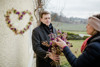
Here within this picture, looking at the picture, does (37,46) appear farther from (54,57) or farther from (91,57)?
(91,57)

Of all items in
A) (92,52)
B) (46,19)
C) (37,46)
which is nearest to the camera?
(92,52)

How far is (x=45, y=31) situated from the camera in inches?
80.0

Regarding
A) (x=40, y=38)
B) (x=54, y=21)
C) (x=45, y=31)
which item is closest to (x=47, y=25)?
(x=45, y=31)

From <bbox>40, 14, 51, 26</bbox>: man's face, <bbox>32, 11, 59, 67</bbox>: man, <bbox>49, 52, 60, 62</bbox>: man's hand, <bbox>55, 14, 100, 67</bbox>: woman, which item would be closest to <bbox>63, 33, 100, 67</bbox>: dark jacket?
<bbox>55, 14, 100, 67</bbox>: woman

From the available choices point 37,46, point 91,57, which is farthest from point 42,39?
point 91,57

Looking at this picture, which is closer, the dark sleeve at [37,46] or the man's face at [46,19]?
the dark sleeve at [37,46]

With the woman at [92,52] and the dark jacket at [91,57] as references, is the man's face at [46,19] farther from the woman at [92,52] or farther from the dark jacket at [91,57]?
the dark jacket at [91,57]

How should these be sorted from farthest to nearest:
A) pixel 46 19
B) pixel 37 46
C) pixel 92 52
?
pixel 46 19, pixel 37 46, pixel 92 52

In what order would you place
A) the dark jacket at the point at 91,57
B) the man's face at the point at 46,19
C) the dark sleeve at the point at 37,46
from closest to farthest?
the dark jacket at the point at 91,57
the dark sleeve at the point at 37,46
the man's face at the point at 46,19

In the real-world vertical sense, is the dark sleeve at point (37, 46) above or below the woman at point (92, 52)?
below

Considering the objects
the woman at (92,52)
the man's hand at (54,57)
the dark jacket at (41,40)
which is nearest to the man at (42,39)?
the dark jacket at (41,40)

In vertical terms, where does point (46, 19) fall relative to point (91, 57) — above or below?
above

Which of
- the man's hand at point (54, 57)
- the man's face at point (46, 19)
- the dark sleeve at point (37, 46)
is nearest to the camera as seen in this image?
the man's hand at point (54, 57)

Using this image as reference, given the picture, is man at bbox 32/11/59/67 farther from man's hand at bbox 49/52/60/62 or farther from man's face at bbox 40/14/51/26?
man's hand at bbox 49/52/60/62
